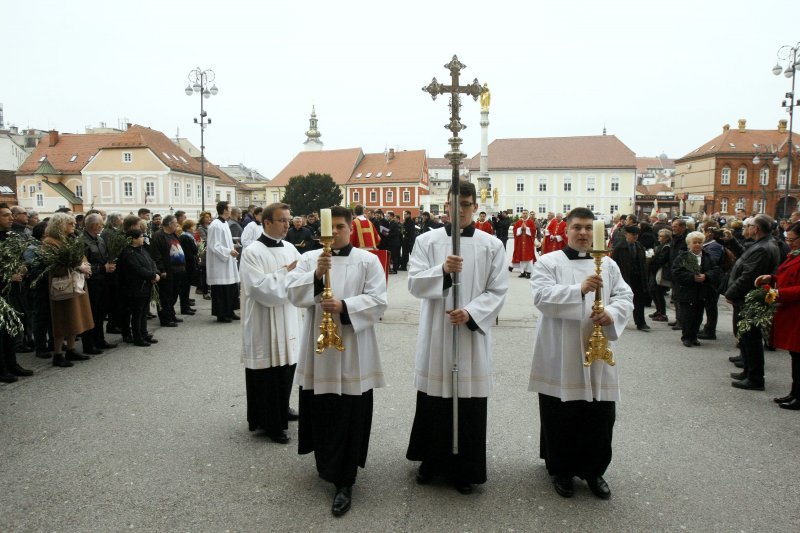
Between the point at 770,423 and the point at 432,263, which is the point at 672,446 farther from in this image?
the point at 432,263

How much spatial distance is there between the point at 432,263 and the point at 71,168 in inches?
2627

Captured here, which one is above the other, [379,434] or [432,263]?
[432,263]

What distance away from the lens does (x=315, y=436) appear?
13.4ft

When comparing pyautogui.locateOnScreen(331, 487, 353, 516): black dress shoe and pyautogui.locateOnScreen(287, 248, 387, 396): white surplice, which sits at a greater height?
pyautogui.locateOnScreen(287, 248, 387, 396): white surplice

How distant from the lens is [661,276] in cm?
1084

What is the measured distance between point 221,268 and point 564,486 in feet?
25.4

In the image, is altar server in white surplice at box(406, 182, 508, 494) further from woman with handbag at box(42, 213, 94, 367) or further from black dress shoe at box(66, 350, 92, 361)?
black dress shoe at box(66, 350, 92, 361)

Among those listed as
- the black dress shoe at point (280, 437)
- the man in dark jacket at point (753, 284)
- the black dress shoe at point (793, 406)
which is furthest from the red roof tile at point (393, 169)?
the black dress shoe at point (280, 437)

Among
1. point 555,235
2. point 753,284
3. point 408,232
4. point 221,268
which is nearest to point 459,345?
point 753,284

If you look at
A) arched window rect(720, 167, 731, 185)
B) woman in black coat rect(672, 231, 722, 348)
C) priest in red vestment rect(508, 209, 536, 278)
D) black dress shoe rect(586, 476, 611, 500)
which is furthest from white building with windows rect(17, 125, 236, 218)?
arched window rect(720, 167, 731, 185)

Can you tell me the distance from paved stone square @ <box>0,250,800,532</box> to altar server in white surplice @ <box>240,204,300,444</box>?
0.84 ft

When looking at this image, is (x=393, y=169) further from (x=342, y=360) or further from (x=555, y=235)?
(x=342, y=360)

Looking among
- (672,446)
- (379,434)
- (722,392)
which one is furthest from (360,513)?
(722,392)

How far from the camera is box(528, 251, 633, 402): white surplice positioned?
12.9ft
